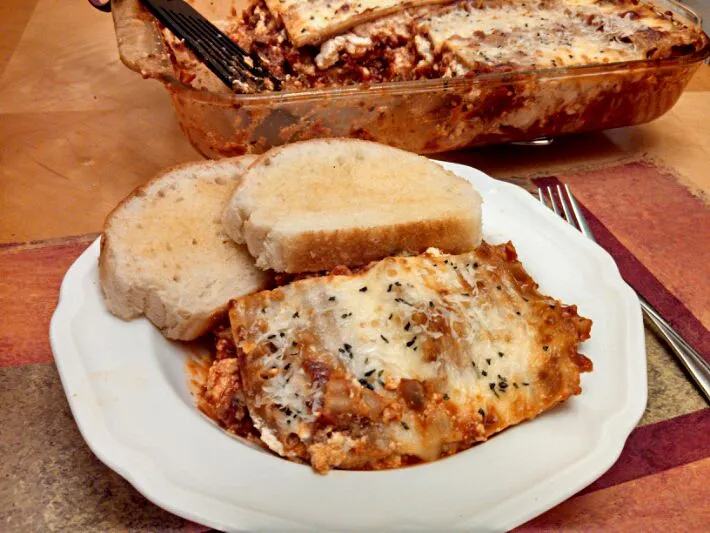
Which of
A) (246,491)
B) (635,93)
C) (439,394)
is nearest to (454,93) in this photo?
(635,93)

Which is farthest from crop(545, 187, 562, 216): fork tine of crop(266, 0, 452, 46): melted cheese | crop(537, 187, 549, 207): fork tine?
crop(266, 0, 452, 46): melted cheese

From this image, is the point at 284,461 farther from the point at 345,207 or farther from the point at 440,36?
the point at 440,36

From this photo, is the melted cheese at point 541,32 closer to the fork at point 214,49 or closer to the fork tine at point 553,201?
the fork tine at point 553,201

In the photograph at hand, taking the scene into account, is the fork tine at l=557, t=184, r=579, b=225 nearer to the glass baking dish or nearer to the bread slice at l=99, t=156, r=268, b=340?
the glass baking dish

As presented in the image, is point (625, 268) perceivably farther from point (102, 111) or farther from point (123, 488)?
point (102, 111)

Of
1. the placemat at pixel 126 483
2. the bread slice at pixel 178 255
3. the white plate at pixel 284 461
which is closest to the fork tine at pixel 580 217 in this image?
the placemat at pixel 126 483

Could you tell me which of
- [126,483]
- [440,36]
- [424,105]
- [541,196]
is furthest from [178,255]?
[440,36]

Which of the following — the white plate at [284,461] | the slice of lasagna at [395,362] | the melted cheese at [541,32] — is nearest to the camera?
the white plate at [284,461]
